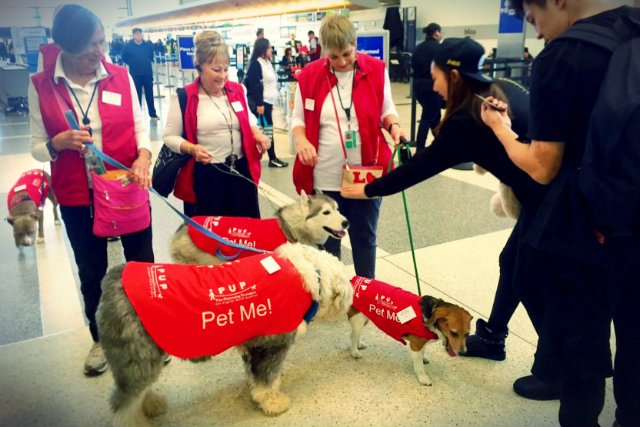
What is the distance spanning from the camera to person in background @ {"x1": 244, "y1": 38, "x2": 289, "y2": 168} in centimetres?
642

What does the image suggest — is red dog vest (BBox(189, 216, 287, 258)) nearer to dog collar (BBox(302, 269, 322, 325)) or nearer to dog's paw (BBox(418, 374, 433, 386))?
dog collar (BBox(302, 269, 322, 325))

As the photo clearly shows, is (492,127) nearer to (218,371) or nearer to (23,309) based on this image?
(218,371)

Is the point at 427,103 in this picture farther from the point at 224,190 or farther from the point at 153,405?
the point at 153,405

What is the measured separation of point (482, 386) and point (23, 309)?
9.07 ft

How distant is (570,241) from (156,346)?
1.45m

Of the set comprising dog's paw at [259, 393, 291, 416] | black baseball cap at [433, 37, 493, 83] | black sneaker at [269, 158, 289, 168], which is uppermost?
black baseball cap at [433, 37, 493, 83]

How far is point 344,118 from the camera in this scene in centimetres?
254

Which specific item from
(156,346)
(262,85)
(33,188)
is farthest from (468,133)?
(262,85)

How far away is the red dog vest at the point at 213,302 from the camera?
5.77ft

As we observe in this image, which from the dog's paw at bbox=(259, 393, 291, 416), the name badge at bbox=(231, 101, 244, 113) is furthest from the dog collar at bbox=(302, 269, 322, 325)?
the name badge at bbox=(231, 101, 244, 113)

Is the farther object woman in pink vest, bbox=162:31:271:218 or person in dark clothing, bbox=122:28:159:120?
person in dark clothing, bbox=122:28:159:120

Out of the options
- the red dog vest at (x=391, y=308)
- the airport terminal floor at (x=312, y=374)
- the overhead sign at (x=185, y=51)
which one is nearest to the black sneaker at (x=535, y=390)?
the airport terminal floor at (x=312, y=374)

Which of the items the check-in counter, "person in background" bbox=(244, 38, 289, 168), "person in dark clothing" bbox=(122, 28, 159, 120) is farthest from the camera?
the check-in counter

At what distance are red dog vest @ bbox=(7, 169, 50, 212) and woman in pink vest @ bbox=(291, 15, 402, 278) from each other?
270 centimetres
